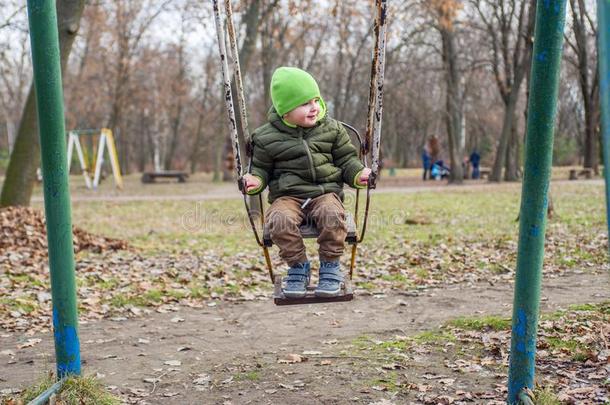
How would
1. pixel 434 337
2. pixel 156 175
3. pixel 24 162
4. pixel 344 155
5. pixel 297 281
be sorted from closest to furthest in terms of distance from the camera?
pixel 297 281
pixel 344 155
pixel 434 337
pixel 24 162
pixel 156 175

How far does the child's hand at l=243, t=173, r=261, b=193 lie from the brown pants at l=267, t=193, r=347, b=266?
0.64 ft

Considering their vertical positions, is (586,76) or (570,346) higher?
(586,76)

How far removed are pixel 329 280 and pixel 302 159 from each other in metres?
0.90

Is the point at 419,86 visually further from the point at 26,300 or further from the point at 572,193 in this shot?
the point at 26,300

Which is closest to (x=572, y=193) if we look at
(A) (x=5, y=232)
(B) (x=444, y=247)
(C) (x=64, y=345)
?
(B) (x=444, y=247)

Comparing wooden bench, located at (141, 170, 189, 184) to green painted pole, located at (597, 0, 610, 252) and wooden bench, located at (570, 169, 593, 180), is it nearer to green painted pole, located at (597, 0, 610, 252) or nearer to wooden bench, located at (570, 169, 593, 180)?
wooden bench, located at (570, 169, 593, 180)

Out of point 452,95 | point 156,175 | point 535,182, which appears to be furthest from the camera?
point 156,175

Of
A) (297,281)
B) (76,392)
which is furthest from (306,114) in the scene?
(76,392)

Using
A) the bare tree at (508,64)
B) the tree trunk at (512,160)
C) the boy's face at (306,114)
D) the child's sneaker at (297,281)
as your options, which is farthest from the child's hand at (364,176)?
the tree trunk at (512,160)

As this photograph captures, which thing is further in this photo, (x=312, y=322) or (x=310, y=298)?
(x=312, y=322)

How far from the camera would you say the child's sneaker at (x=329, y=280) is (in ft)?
15.0

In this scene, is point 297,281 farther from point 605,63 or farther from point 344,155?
point 605,63

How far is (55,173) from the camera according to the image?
383cm

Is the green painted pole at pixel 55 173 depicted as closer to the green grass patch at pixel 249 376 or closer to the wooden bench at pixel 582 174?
the green grass patch at pixel 249 376
